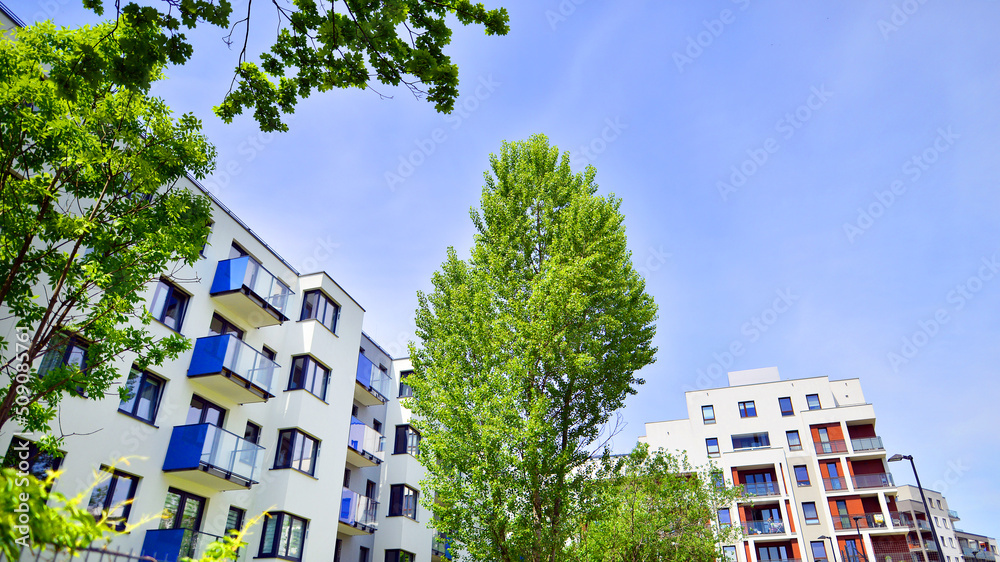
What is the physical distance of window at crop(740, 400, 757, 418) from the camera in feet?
154

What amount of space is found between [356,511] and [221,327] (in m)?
8.85

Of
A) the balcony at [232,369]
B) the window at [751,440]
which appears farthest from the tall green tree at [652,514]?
the window at [751,440]

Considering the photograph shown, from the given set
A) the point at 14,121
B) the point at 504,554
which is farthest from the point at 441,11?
the point at 504,554

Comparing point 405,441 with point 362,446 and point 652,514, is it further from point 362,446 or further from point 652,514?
point 652,514

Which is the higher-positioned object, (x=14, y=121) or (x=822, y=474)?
(x=822, y=474)

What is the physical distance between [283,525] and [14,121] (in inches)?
497

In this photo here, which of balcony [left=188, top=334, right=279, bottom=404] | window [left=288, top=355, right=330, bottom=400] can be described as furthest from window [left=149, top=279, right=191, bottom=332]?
window [left=288, top=355, right=330, bottom=400]

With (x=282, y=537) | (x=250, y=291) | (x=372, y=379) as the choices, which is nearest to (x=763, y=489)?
(x=372, y=379)

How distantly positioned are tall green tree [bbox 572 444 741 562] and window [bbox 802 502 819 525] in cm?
2469

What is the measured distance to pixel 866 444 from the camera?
1734 inches

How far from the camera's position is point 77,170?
29.5 feet

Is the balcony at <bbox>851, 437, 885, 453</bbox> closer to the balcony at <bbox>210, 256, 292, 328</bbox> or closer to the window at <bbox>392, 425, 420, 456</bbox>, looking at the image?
the window at <bbox>392, 425, 420, 456</bbox>

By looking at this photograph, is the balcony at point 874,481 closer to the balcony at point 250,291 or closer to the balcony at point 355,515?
the balcony at point 355,515

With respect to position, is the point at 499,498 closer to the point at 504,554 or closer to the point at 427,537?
the point at 504,554
